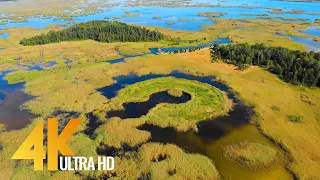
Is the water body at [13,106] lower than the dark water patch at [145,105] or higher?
lower

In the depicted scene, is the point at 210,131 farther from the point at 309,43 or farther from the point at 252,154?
the point at 309,43

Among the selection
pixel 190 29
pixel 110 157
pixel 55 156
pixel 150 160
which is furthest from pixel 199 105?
pixel 190 29

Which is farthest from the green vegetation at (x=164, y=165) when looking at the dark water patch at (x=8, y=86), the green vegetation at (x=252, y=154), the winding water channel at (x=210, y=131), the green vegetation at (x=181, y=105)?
the dark water patch at (x=8, y=86)

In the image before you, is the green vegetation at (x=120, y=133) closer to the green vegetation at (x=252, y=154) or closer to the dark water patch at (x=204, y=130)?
the dark water patch at (x=204, y=130)

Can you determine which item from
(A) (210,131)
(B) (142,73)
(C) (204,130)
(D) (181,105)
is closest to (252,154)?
(A) (210,131)

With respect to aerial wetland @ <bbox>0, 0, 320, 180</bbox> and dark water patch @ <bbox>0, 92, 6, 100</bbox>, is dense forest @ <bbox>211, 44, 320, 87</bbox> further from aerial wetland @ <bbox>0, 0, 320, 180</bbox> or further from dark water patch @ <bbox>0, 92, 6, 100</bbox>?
dark water patch @ <bbox>0, 92, 6, 100</bbox>

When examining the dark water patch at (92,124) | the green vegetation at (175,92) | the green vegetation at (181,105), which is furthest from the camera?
the green vegetation at (175,92)
